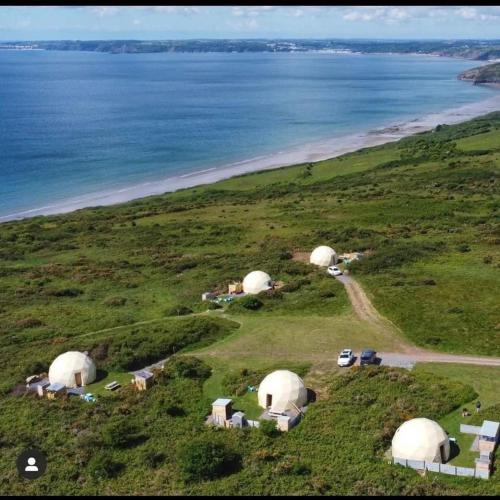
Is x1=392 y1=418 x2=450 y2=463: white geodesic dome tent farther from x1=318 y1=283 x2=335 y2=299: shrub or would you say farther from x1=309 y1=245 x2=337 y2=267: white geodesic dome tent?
x1=309 y1=245 x2=337 y2=267: white geodesic dome tent

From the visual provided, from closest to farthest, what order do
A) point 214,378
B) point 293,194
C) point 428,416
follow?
point 428,416 < point 214,378 < point 293,194

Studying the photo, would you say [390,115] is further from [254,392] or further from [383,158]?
[254,392]

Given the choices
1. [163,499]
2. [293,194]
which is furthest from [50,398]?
[293,194]

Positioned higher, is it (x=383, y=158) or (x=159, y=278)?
(x=383, y=158)

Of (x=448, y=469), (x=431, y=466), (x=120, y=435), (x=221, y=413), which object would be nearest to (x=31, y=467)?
(x=120, y=435)

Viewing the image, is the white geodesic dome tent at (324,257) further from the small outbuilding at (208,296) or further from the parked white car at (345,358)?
the parked white car at (345,358)

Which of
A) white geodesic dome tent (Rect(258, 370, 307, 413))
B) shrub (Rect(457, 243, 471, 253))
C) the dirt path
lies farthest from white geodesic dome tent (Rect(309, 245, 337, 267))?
white geodesic dome tent (Rect(258, 370, 307, 413))

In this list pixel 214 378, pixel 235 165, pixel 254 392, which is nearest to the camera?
pixel 254 392
